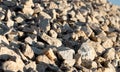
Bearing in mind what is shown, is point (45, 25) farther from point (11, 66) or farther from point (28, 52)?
point (11, 66)

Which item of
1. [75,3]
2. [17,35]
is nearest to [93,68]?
[17,35]

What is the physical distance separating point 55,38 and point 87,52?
0.73 metres

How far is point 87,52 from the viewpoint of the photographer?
752 centimetres

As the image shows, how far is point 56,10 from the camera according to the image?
9.48 m

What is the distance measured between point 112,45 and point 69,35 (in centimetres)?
114

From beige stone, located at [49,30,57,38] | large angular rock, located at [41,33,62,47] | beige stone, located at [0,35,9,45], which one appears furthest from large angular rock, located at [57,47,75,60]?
beige stone, located at [0,35,9,45]

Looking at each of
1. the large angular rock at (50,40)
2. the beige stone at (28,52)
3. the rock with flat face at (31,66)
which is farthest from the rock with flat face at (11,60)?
the large angular rock at (50,40)

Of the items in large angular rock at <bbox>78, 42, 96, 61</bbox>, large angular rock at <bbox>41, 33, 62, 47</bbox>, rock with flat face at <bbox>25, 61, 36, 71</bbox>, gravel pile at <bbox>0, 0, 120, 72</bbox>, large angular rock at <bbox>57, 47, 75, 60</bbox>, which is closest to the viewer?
rock with flat face at <bbox>25, 61, 36, 71</bbox>

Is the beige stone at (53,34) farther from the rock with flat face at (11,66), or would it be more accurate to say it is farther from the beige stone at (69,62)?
the rock with flat face at (11,66)

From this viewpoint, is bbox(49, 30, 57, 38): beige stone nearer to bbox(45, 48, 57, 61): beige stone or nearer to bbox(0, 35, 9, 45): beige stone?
bbox(45, 48, 57, 61): beige stone

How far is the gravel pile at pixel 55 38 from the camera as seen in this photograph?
22.3ft

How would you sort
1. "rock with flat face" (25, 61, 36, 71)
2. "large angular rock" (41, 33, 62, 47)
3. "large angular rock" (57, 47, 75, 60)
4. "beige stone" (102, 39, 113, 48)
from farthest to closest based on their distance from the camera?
"beige stone" (102, 39, 113, 48)
"large angular rock" (41, 33, 62, 47)
"large angular rock" (57, 47, 75, 60)
"rock with flat face" (25, 61, 36, 71)

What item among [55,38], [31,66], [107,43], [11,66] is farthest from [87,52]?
[11,66]

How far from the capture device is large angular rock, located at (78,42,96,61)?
7461 mm
